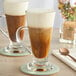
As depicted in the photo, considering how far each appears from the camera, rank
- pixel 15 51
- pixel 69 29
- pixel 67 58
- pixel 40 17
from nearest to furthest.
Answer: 1. pixel 40 17
2. pixel 67 58
3. pixel 15 51
4. pixel 69 29

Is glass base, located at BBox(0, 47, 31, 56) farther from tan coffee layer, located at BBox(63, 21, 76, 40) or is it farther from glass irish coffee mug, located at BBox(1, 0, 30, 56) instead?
tan coffee layer, located at BBox(63, 21, 76, 40)

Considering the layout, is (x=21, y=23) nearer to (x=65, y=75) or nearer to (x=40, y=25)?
(x=40, y=25)

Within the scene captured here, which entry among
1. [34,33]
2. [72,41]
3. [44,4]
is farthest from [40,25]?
[44,4]

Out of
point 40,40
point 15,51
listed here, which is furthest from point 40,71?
point 15,51

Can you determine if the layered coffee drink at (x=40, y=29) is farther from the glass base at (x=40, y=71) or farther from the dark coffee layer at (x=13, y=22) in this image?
the dark coffee layer at (x=13, y=22)

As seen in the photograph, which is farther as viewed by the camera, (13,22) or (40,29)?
(13,22)

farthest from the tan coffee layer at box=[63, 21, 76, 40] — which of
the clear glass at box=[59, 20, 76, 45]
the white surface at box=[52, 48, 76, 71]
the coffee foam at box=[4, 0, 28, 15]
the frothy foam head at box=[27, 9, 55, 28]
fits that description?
the frothy foam head at box=[27, 9, 55, 28]

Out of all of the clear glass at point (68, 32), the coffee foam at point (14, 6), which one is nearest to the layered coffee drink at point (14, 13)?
the coffee foam at point (14, 6)

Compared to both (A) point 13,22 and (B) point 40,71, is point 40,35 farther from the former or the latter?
(A) point 13,22
